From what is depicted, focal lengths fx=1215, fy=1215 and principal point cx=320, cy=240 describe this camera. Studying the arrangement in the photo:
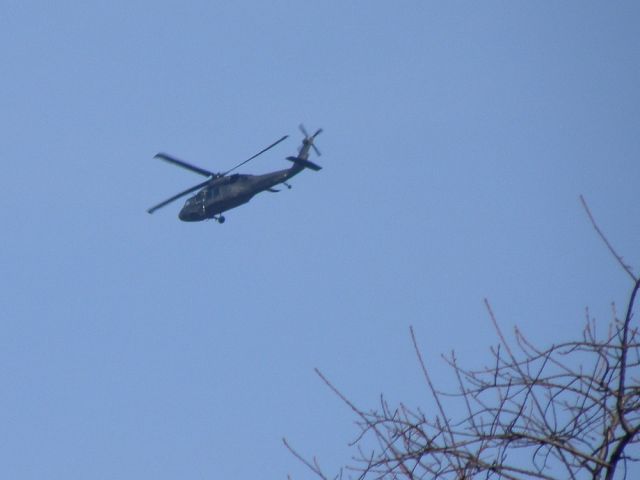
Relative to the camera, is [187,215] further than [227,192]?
Yes

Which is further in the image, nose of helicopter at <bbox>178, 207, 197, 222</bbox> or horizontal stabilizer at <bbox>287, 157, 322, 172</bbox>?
nose of helicopter at <bbox>178, 207, 197, 222</bbox>

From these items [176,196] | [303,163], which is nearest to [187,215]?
[176,196]

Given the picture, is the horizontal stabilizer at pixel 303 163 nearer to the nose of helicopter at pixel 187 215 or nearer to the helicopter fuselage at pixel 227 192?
the helicopter fuselage at pixel 227 192

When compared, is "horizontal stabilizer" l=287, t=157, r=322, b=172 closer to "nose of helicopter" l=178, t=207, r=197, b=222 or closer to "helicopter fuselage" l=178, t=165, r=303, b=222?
"helicopter fuselage" l=178, t=165, r=303, b=222

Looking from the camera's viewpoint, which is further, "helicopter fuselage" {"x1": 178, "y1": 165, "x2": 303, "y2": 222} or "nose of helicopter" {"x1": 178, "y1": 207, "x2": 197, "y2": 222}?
"nose of helicopter" {"x1": 178, "y1": 207, "x2": 197, "y2": 222}

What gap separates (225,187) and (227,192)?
0.49 feet

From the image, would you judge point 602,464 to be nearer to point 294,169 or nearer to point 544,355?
point 544,355

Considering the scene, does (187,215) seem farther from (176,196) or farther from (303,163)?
(303,163)

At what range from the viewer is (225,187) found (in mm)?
27812

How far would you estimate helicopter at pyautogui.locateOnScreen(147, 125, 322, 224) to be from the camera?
2673 cm

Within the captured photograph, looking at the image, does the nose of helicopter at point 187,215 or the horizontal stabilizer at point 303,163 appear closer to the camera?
the horizontal stabilizer at point 303,163

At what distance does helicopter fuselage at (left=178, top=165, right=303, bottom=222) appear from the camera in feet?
88.2

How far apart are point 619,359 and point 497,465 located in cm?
63

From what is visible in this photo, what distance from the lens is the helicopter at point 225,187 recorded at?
26.7m
